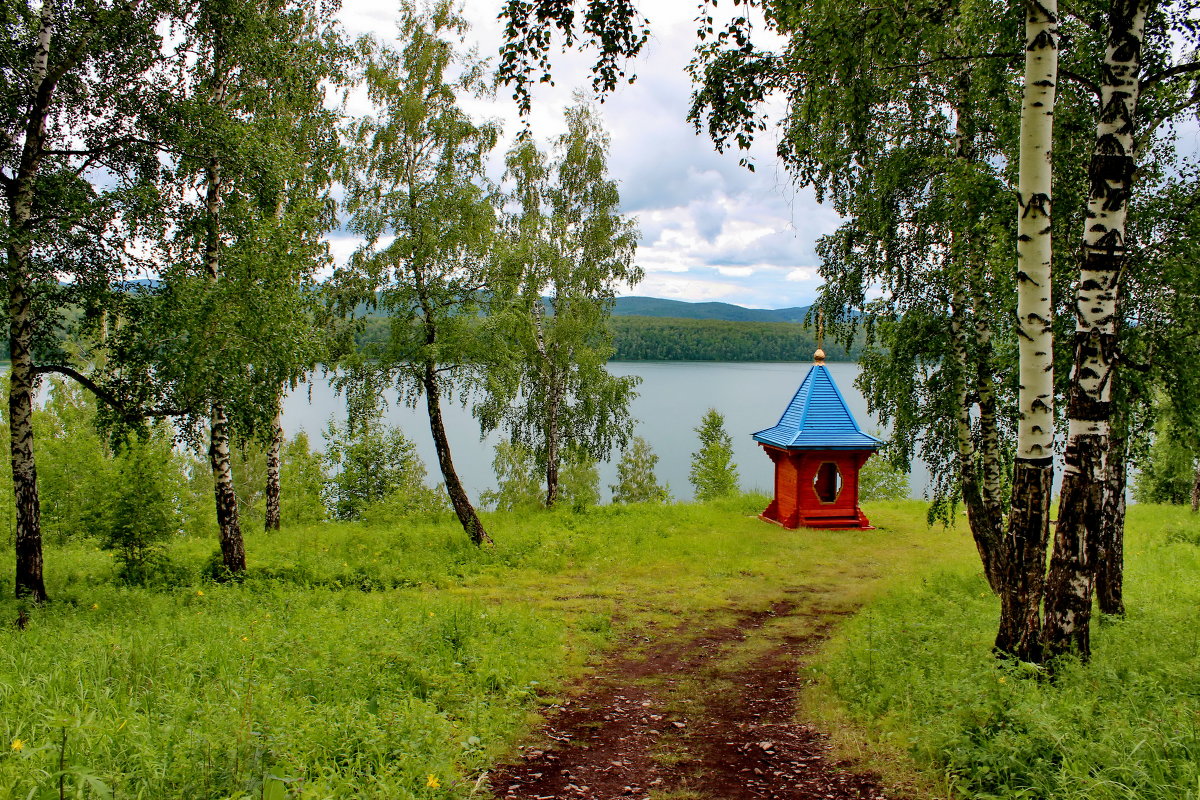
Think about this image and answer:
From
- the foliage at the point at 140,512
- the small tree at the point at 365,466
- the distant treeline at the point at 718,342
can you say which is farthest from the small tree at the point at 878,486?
the distant treeline at the point at 718,342

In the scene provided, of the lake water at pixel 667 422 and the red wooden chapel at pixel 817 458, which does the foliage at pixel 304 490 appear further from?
the red wooden chapel at pixel 817 458

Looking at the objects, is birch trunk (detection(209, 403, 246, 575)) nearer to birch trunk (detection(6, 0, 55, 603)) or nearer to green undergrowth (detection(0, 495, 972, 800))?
green undergrowth (detection(0, 495, 972, 800))

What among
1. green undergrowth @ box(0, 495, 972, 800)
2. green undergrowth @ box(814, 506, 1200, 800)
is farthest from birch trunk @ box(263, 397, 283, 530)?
green undergrowth @ box(814, 506, 1200, 800)

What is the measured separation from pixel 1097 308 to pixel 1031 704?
263 cm

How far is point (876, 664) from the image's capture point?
5.70 meters

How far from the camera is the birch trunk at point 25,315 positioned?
7066mm

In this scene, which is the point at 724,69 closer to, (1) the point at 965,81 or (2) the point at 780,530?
(1) the point at 965,81

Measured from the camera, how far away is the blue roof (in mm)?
15562

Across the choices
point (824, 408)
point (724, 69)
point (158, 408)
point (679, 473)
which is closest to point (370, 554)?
point (158, 408)

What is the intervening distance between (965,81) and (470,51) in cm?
854

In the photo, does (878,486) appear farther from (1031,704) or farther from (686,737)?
(1031,704)

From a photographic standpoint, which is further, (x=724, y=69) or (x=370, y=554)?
(x=370, y=554)

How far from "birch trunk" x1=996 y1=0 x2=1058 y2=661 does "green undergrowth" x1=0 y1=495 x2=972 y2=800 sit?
384 centimetres

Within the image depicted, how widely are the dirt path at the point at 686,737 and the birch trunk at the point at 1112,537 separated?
Answer: 288cm
